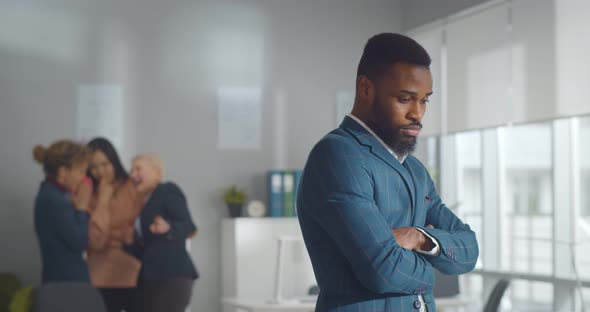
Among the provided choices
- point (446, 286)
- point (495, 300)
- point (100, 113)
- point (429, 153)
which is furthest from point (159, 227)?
point (429, 153)

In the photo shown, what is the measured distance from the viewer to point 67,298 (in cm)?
423

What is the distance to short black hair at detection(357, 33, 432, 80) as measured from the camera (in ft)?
6.78

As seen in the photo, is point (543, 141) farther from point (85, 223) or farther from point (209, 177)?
point (85, 223)

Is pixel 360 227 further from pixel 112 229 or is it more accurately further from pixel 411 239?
pixel 112 229

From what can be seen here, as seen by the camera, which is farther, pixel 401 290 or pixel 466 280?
pixel 466 280

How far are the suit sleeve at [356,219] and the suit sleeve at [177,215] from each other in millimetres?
4411

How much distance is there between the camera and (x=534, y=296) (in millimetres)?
12320

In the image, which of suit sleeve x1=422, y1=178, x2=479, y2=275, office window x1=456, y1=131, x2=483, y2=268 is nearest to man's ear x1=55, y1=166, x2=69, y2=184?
suit sleeve x1=422, y1=178, x2=479, y2=275

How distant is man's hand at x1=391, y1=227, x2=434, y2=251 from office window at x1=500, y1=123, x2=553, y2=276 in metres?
9.53

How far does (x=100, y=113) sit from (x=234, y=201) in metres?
1.30

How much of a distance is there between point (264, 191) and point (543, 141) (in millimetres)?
8720

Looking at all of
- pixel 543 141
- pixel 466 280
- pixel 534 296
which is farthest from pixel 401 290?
pixel 543 141

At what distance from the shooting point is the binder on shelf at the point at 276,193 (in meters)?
7.27

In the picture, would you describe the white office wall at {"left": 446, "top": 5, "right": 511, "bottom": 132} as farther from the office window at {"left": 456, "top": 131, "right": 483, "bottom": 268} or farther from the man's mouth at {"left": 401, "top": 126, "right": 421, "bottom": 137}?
the office window at {"left": 456, "top": 131, "right": 483, "bottom": 268}
